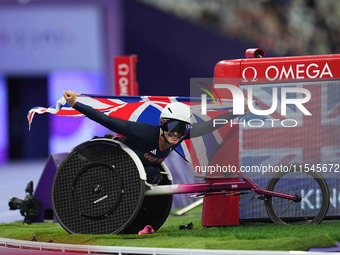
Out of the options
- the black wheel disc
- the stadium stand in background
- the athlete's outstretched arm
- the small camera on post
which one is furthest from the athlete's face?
the stadium stand in background

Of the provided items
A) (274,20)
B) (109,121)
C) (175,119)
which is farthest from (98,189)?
(274,20)

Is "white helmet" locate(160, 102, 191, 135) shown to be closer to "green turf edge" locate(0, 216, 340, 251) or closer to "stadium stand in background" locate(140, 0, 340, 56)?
"green turf edge" locate(0, 216, 340, 251)

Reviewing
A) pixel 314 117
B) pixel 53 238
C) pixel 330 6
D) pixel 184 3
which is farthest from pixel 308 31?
pixel 53 238

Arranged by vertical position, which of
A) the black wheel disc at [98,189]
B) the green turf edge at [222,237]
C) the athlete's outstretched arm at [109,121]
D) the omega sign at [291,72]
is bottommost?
the green turf edge at [222,237]

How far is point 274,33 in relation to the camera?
22.2 metres

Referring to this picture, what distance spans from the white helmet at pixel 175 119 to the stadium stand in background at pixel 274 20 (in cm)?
1369

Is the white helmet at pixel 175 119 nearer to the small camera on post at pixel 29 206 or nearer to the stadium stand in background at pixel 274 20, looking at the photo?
the small camera on post at pixel 29 206

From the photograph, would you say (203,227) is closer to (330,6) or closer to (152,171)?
(152,171)

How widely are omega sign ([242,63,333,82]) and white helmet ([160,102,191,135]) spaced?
91cm

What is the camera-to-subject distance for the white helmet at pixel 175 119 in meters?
7.22

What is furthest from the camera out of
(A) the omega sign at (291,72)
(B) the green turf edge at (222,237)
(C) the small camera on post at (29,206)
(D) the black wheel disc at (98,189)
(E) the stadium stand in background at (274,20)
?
(E) the stadium stand in background at (274,20)

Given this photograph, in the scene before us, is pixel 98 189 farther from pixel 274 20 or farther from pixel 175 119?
pixel 274 20

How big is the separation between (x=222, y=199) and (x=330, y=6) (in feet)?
54.0

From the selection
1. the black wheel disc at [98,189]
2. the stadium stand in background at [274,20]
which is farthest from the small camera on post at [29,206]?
the stadium stand in background at [274,20]
